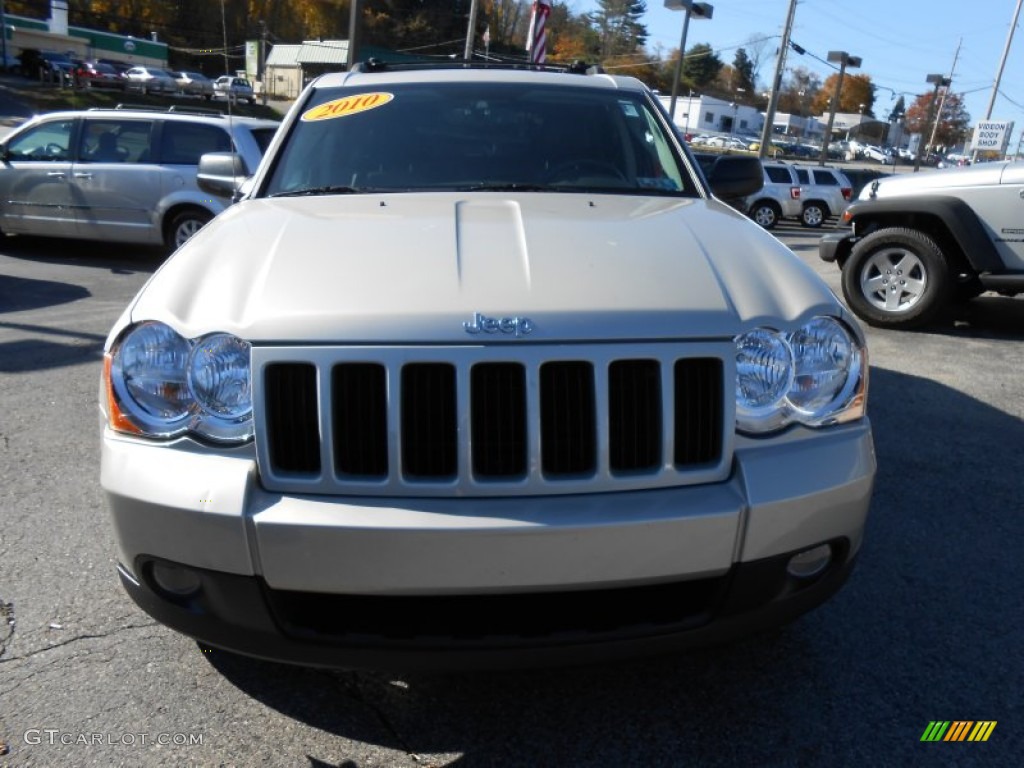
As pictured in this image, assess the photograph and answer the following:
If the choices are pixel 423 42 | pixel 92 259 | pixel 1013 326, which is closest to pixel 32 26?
pixel 423 42

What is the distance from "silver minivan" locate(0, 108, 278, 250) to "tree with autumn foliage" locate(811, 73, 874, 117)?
124 metres

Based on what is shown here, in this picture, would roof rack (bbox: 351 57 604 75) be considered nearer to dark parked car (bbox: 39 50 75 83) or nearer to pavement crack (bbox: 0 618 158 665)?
pavement crack (bbox: 0 618 158 665)

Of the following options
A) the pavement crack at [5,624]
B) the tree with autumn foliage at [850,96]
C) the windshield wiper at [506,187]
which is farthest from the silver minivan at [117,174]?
the tree with autumn foliage at [850,96]

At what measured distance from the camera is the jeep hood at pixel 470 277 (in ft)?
6.54

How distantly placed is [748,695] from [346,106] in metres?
2.80

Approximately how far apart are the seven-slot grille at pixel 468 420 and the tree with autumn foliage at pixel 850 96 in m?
130

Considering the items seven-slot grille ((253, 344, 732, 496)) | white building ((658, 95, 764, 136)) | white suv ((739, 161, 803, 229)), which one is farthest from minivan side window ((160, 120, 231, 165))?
white building ((658, 95, 764, 136))

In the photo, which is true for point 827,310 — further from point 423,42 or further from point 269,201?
point 423,42

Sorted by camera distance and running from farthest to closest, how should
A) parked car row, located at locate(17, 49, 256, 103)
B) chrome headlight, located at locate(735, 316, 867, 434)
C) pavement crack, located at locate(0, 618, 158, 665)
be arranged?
parked car row, located at locate(17, 49, 256, 103) → pavement crack, located at locate(0, 618, 158, 665) → chrome headlight, located at locate(735, 316, 867, 434)

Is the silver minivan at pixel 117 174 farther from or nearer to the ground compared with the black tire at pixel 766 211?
farther from the ground

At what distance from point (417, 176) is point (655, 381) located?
166 cm

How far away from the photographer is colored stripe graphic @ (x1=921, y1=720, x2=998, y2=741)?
2.24 m

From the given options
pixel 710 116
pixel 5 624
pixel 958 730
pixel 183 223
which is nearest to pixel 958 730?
pixel 958 730

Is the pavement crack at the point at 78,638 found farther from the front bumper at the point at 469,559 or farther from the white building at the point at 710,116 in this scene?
the white building at the point at 710,116
